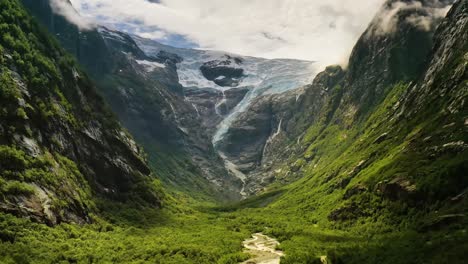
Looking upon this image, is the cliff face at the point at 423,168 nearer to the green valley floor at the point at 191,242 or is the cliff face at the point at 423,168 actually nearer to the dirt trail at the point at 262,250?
the green valley floor at the point at 191,242

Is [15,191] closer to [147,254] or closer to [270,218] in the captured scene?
[147,254]

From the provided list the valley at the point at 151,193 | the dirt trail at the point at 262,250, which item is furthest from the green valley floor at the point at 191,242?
the dirt trail at the point at 262,250

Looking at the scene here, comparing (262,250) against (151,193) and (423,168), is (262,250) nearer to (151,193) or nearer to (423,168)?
(423,168)

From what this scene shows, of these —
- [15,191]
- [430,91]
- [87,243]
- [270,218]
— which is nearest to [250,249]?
[87,243]

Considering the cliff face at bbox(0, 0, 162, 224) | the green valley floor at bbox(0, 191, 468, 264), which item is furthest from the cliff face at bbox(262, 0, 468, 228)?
the cliff face at bbox(0, 0, 162, 224)

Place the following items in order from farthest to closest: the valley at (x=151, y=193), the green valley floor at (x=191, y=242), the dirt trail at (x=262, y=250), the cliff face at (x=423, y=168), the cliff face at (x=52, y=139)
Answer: the cliff face at (x=52, y=139) → the cliff face at (x=423, y=168) → the dirt trail at (x=262, y=250) → the valley at (x=151, y=193) → the green valley floor at (x=191, y=242)

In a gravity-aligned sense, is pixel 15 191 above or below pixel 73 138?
below
